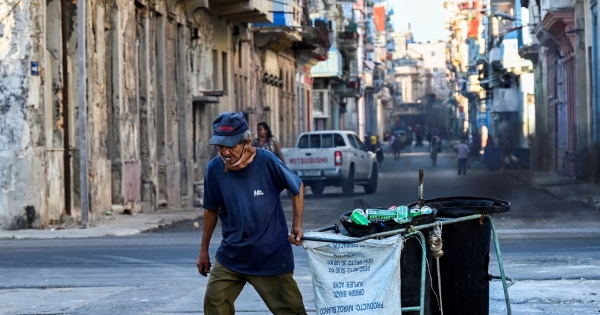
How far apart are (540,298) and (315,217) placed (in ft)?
40.1

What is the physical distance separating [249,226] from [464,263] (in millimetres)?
1519

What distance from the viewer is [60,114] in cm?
2022

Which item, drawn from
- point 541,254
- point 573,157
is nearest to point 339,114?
point 573,157

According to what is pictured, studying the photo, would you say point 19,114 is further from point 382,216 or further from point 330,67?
point 330,67

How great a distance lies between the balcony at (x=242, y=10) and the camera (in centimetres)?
3281

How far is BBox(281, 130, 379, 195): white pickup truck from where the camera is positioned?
103 ft

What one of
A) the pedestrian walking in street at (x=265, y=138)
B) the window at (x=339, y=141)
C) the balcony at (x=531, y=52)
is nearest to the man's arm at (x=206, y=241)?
the pedestrian walking in street at (x=265, y=138)

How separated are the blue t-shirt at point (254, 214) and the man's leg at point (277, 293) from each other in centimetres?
5

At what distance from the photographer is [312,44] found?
173 feet

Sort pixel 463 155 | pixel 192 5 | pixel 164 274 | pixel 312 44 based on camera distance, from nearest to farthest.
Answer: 1. pixel 164 274
2. pixel 192 5
3. pixel 463 155
4. pixel 312 44

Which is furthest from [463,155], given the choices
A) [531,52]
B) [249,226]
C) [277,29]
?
[249,226]

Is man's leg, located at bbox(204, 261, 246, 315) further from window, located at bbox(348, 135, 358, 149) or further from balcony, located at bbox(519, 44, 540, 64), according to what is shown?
balcony, located at bbox(519, 44, 540, 64)

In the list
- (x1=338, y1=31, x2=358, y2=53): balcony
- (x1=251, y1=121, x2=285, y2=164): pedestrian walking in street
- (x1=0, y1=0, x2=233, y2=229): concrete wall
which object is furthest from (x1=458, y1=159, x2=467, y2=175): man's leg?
(x1=338, y1=31, x2=358, y2=53): balcony

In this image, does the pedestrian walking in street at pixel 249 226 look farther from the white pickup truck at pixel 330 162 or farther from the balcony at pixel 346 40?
the balcony at pixel 346 40
